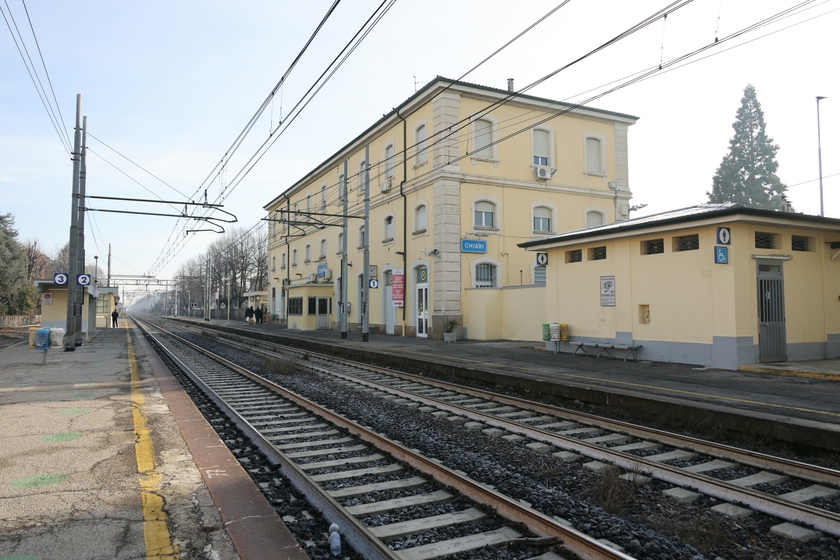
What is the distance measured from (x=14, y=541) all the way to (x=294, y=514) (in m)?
1.86

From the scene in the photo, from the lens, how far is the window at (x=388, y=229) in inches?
1167

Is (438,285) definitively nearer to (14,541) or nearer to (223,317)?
(14,541)

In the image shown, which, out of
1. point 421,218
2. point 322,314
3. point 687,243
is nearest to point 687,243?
point 687,243

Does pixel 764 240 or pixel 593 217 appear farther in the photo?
pixel 593 217

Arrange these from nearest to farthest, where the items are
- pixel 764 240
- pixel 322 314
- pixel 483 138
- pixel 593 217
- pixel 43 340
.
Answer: pixel 764 240
pixel 43 340
pixel 483 138
pixel 593 217
pixel 322 314

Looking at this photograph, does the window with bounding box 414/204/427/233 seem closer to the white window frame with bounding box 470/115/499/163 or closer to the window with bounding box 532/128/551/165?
the white window frame with bounding box 470/115/499/163

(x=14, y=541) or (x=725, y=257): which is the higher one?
(x=725, y=257)

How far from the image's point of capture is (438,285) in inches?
955

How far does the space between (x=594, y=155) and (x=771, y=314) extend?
16.8 m

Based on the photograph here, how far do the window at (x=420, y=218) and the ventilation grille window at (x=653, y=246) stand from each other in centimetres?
1257

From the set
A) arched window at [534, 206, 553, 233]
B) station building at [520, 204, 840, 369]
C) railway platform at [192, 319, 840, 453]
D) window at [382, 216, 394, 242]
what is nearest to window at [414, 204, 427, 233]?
window at [382, 216, 394, 242]

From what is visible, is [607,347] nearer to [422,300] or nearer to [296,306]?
[422,300]

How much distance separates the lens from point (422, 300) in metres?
26.1

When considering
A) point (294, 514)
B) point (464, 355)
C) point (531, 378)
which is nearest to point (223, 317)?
point (464, 355)
